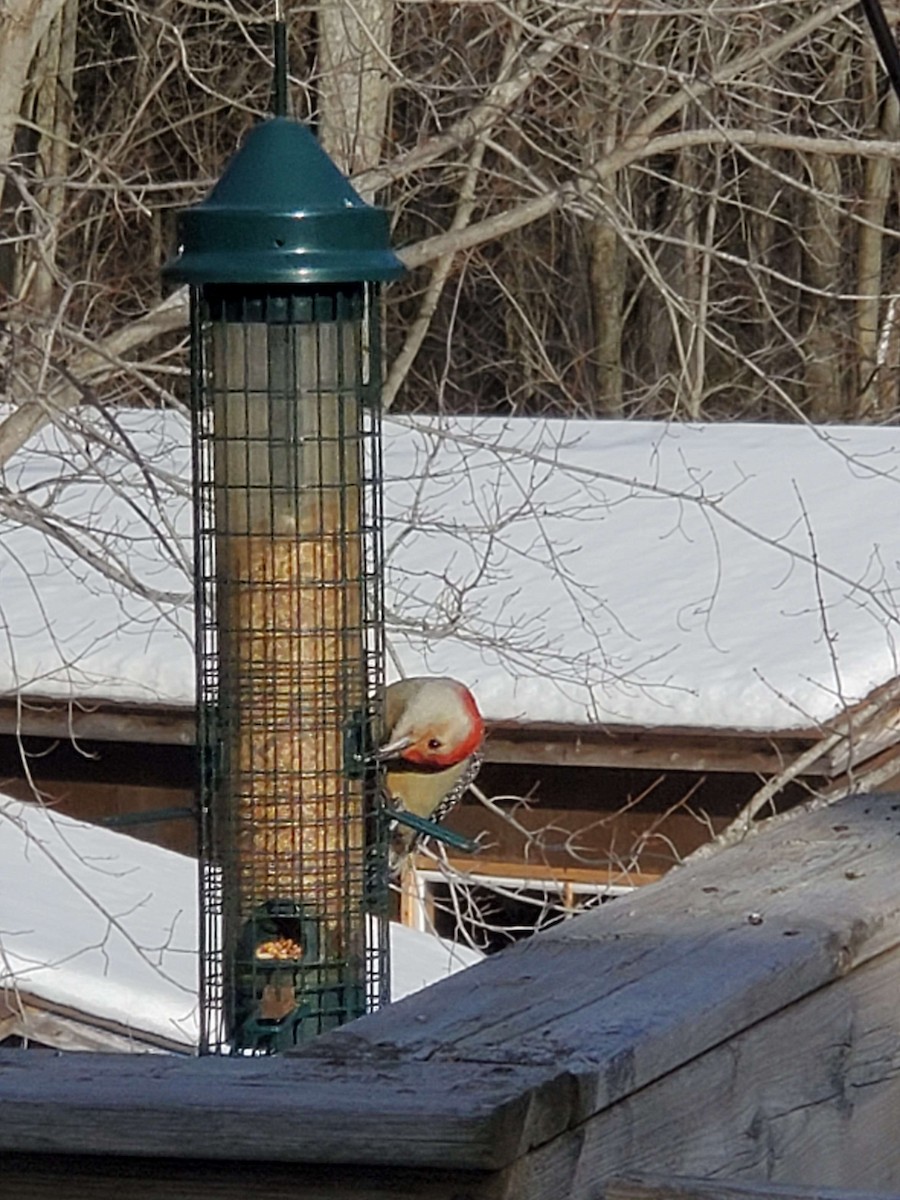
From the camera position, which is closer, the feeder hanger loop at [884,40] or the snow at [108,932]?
the feeder hanger loop at [884,40]

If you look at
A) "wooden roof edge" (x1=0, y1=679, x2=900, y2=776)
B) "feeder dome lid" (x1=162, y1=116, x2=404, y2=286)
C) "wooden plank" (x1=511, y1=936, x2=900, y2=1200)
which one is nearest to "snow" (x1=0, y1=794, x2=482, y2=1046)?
"wooden roof edge" (x1=0, y1=679, x2=900, y2=776)

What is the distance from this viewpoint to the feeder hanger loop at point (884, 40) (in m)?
1.96

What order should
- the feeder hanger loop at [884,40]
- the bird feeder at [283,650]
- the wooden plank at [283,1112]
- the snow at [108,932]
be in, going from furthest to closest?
the snow at [108,932]
the bird feeder at [283,650]
the feeder hanger loop at [884,40]
the wooden plank at [283,1112]

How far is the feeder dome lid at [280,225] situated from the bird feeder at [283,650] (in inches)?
3.0

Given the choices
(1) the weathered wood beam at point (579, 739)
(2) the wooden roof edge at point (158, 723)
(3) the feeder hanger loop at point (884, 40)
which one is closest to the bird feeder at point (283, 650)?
(3) the feeder hanger loop at point (884, 40)

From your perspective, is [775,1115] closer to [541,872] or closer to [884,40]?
[884,40]

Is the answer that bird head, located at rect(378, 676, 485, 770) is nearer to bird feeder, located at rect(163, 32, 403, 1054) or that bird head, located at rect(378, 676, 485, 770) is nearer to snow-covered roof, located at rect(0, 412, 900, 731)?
bird feeder, located at rect(163, 32, 403, 1054)

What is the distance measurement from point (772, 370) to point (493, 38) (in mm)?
6419

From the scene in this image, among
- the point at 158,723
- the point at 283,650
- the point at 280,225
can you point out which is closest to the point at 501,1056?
the point at 280,225

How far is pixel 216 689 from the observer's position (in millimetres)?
3725

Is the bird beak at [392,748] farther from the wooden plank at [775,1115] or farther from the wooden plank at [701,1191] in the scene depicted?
the wooden plank at [701,1191]

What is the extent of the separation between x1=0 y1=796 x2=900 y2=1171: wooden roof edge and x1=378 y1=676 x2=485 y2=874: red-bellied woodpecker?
6.99ft

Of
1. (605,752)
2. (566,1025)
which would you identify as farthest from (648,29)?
(566,1025)

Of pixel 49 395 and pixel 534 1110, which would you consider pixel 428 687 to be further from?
pixel 49 395
